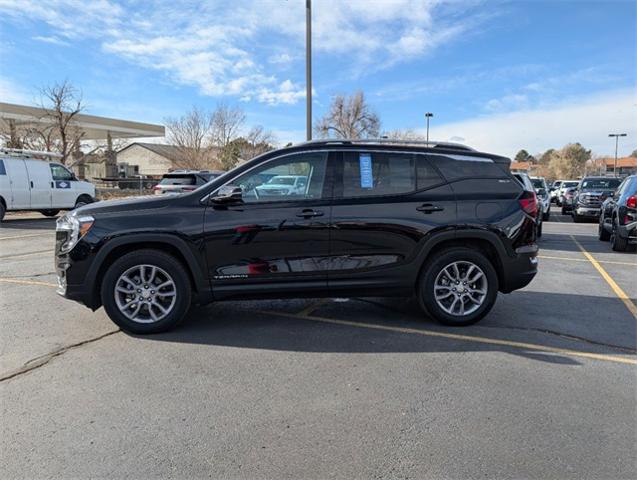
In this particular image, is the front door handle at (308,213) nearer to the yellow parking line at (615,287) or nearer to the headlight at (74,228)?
the headlight at (74,228)

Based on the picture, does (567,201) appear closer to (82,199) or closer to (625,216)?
(625,216)

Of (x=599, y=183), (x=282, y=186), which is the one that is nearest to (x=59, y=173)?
(x=282, y=186)

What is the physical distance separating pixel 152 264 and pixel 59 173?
14681 mm

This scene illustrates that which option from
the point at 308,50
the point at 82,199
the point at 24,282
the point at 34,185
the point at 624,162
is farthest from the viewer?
the point at 624,162

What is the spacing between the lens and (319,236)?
4.88 metres

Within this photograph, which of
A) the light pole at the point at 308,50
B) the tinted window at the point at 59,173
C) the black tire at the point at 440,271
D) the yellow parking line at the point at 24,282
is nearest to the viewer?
the black tire at the point at 440,271

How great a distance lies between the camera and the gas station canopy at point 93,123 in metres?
31.4

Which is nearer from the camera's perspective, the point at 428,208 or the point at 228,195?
the point at 228,195

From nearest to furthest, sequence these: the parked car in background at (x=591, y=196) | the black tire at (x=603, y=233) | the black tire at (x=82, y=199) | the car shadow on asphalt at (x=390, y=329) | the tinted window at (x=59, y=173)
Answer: the car shadow on asphalt at (x=390, y=329) → the black tire at (x=603, y=233) → the tinted window at (x=59, y=173) → the black tire at (x=82, y=199) → the parked car in background at (x=591, y=196)

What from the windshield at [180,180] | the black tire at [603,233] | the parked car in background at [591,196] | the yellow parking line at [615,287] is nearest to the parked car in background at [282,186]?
the yellow parking line at [615,287]

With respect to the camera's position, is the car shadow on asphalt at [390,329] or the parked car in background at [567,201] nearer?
the car shadow on asphalt at [390,329]

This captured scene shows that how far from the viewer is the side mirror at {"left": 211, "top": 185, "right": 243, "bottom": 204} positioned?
475 centimetres

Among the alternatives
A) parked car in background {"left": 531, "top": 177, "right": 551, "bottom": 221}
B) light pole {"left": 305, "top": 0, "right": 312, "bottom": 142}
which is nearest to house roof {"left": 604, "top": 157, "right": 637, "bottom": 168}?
parked car in background {"left": 531, "top": 177, "right": 551, "bottom": 221}

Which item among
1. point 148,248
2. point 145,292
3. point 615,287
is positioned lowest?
point 615,287
